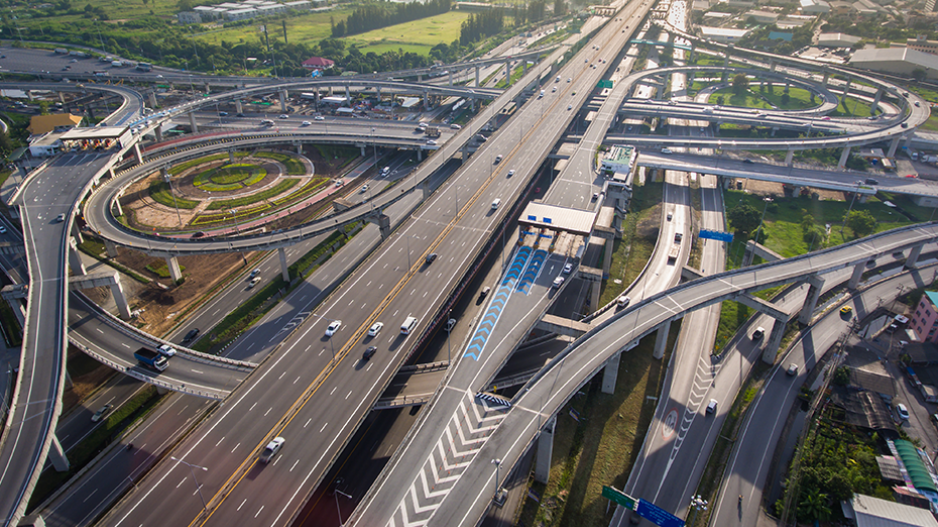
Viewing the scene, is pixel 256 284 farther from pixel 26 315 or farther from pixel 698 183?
pixel 698 183

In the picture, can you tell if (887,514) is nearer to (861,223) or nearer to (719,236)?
(719,236)

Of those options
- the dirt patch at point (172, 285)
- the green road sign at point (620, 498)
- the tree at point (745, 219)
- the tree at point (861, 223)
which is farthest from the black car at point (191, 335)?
the tree at point (861, 223)

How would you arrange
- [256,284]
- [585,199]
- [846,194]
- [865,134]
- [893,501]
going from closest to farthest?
[893,501] → [256,284] → [585,199] → [846,194] → [865,134]

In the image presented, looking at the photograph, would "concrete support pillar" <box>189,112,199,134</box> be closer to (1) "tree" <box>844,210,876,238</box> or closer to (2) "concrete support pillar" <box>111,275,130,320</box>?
(2) "concrete support pillar" <box>111,275,130,320</box>

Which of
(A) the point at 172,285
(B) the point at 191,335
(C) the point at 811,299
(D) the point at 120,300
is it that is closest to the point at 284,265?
(B) the point at 191,335

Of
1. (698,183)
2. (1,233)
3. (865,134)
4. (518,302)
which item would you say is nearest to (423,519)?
(518,302)

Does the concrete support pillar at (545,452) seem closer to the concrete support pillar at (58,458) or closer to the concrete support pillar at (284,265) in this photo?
the concrete support pillar at (58,458)

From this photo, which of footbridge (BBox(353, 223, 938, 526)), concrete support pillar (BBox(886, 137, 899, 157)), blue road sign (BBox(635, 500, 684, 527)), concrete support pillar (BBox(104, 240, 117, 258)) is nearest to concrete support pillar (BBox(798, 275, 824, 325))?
footbridge (BBox(353, 223, 938, 526))
